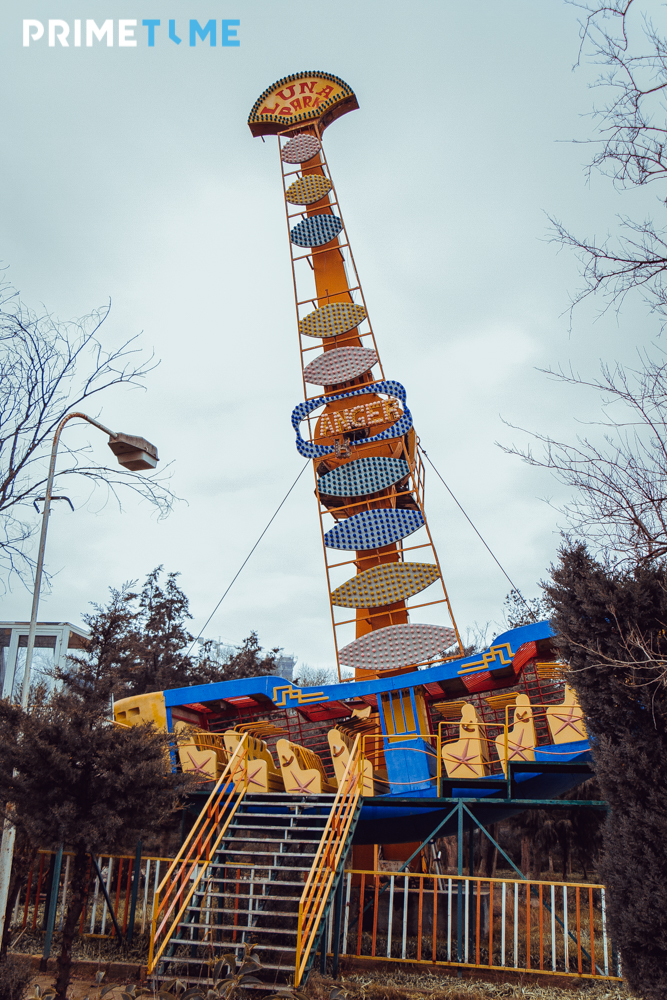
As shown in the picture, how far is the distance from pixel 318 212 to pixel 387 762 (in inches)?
547

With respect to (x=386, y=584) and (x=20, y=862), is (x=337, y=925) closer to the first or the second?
(x=20, y=862)

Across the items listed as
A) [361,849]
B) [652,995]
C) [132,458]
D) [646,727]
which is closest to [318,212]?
[132,458]

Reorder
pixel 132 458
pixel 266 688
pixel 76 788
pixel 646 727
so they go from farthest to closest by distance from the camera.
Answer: pixel 266 688 < pixel 132 458 < pixel 76 788 < pixel 646 727

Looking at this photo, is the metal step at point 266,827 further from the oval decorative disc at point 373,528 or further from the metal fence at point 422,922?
the oval decorative disc at point 373,528

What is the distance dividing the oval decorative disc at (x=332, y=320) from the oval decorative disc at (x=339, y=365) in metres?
0.62

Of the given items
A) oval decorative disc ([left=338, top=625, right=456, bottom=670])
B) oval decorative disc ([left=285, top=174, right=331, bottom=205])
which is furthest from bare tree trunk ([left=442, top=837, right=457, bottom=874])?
oval decorative disc ([left=285, top=174, right=331, bottom=205])

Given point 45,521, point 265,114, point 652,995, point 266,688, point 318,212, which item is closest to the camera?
point 652,995

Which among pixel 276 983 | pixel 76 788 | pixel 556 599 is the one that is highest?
pixel 556 599

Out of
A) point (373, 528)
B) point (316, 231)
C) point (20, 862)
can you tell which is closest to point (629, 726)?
point (20, 862)

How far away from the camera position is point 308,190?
19.8 m

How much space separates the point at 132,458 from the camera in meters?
9.70

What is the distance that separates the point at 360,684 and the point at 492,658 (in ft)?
7.80

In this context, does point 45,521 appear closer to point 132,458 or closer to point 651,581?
point 132,458

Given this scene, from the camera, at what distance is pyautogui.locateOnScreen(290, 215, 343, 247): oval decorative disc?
18.9 metres
